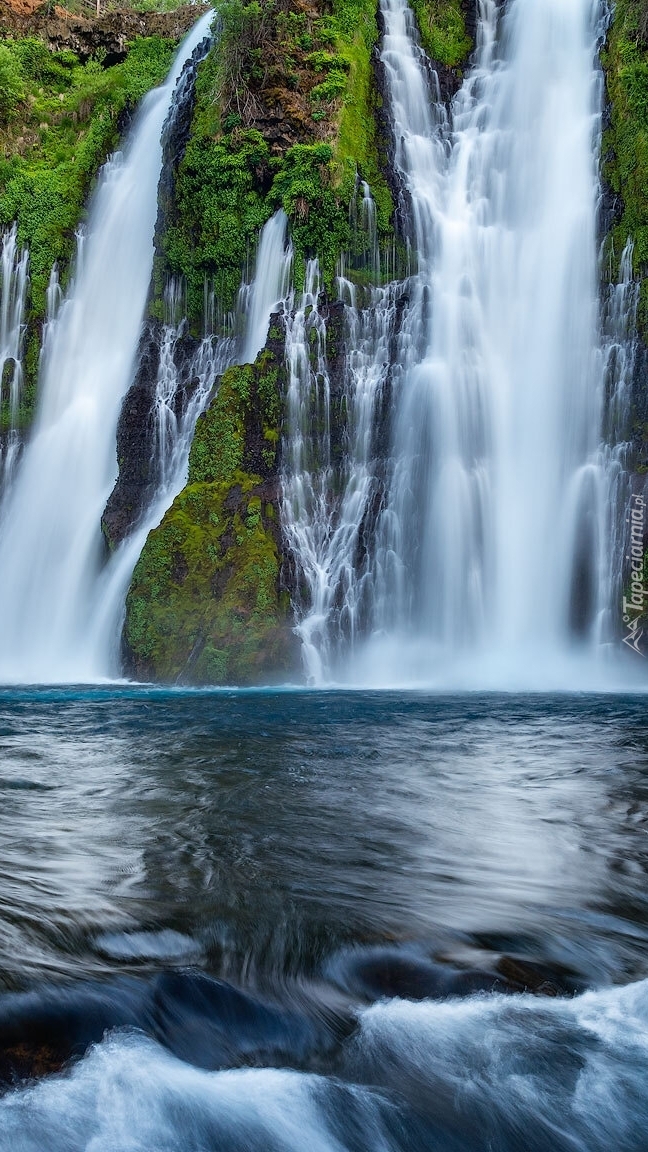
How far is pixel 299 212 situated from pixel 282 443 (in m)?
6.24

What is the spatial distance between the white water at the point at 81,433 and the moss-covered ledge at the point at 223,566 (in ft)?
5.30

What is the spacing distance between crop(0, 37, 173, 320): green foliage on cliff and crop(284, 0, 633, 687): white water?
35.3ft

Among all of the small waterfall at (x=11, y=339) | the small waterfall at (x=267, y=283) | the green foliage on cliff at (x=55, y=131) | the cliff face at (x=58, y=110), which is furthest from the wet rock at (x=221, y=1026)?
the green foliage on cliff at (x=55, y=131)

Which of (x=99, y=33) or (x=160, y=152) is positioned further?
(x=99, y=33)

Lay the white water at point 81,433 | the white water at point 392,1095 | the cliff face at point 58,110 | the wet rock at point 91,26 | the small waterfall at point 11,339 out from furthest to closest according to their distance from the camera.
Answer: the wet rock at point 91,26 → the cliff face at point 58,110 → the small waterfall at point 11,339 → the white water at point 81,433 → the white water at point 392,1095

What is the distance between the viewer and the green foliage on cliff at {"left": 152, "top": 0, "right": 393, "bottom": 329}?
20734 millimetres

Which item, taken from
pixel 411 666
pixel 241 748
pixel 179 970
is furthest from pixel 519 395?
pixel 179 970

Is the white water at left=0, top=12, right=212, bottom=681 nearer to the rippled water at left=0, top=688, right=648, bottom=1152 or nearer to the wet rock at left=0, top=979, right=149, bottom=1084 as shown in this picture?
the rippled water at left=0, top=688, right=648, bottom=1152

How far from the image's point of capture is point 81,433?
21.5 metres

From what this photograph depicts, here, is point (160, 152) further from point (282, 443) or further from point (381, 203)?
point (282, 443)

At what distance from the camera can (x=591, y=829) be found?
225 inches

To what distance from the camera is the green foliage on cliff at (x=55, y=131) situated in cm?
2581

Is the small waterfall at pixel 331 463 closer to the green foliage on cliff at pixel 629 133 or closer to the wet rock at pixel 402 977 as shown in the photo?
the green foliage on cliff at pixel 629 133

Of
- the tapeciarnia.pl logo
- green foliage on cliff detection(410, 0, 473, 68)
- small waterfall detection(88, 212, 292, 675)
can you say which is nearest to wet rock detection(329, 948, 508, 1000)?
the tapeciarnia.pl logo
